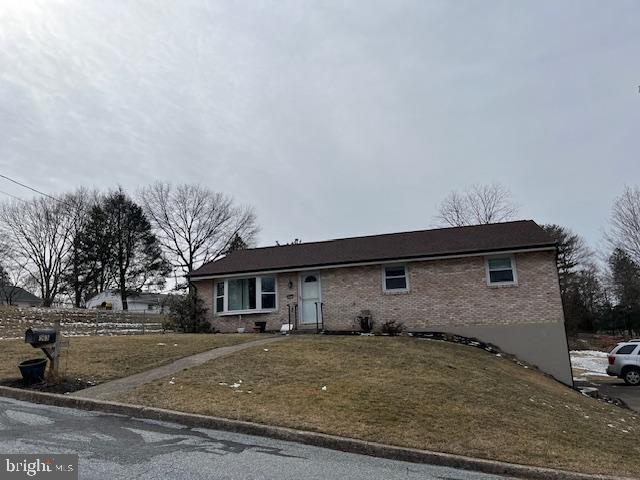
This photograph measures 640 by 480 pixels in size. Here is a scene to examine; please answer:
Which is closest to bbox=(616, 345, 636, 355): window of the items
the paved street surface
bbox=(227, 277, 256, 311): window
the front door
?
the front door

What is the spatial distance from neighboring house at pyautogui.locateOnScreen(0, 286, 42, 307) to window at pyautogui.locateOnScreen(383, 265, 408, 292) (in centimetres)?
4943

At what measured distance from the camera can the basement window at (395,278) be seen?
18141 mm

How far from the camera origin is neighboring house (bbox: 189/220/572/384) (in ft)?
53.3

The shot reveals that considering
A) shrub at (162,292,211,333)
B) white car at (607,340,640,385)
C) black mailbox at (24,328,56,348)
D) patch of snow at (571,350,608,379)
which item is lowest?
patch of snow at (571,350,608,379)

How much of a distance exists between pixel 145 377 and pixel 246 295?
35.6ft

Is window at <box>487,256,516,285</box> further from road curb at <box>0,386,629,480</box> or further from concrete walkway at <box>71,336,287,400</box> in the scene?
road curb at <box>0,386,629,480</box>

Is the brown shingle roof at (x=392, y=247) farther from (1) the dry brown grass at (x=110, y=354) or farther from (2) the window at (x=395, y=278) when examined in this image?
(1) the dry brown grass at (x=110, y=354)

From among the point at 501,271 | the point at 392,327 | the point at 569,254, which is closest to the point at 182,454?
the point at 392,327

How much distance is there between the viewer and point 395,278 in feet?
60.0

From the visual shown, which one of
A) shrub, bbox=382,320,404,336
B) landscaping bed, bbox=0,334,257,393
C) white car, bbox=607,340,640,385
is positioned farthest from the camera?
white car, bbox=607,340,640,385

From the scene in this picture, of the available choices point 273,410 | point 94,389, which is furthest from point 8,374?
point 273,410

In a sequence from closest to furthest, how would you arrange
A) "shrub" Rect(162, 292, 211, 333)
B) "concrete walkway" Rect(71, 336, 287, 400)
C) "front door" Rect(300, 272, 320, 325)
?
"concrete walkway" Rect(71, 336, 287, 400)
"front door" Rect(300, 272, 320, 325)
"shrub" Rect(162, 292, 211, 333)

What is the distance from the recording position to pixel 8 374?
10320 millimetres

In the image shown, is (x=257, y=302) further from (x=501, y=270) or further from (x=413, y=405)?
(x=413, y=405)
